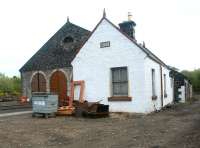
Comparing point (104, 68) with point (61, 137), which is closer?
point (61, 137)

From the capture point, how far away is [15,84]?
49406 millimetres

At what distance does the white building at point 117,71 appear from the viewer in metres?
17.7

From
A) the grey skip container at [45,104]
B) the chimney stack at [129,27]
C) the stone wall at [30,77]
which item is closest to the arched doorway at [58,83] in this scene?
the stone wall at [30,77]

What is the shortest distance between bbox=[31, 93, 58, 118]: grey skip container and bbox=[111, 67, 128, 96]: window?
11.8 ft

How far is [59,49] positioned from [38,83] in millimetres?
3318

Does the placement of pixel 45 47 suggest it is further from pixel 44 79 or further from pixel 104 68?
pixel 104 68

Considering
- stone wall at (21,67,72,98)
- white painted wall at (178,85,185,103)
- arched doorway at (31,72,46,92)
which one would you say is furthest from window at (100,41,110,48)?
white painted wall at (178,85,185,103)

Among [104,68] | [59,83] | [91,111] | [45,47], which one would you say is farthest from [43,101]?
[45,47]

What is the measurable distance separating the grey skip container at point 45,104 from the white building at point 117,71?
322 centimetres

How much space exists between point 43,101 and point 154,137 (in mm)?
7432

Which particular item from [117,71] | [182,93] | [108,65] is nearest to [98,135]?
[117,71]

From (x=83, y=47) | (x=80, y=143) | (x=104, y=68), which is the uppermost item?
(x=83, y=47)

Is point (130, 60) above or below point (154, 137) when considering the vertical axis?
above

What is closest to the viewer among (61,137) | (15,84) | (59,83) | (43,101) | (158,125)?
(61,137)
